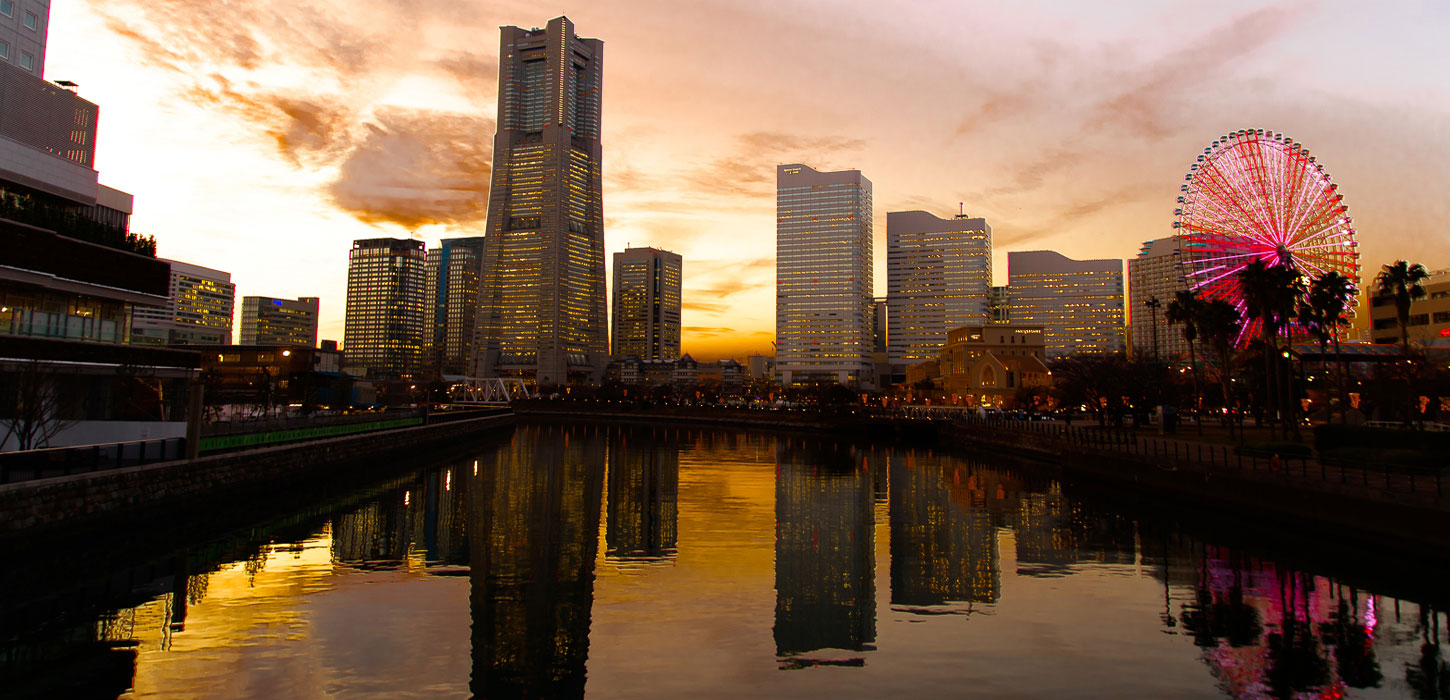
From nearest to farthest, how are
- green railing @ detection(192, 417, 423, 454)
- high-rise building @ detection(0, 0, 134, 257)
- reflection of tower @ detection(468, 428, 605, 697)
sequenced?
reflection of tower @ detection(468, 428, 605, 697), green railing @ detection(192, 417, 423, 454), high-rise building @ detection(0, 0, 134, 257)

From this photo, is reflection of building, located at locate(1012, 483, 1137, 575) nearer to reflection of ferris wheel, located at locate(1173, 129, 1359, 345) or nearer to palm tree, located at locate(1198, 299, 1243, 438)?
palm tree, located at locate(1198, 299, 1243, 438)

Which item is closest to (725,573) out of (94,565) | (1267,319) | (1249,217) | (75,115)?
(94,565)

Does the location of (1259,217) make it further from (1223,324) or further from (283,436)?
(283,436)

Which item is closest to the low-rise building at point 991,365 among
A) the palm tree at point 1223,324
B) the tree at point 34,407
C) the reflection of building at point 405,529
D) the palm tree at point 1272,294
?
the palm tree at point 1223,324

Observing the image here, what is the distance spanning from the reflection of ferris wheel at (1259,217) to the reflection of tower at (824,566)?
41347 millimetres

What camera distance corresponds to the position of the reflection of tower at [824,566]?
18859 millimetres

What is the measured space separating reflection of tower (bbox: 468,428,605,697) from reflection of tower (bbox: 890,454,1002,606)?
30.6 feet

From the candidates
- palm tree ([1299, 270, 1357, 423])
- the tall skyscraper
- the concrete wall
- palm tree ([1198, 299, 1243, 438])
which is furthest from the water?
the tall skyscraper

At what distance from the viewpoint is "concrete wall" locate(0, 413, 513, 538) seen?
959 inches

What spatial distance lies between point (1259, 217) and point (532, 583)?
2818 inches

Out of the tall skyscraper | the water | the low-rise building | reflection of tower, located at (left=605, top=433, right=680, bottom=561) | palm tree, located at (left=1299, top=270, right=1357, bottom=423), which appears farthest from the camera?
the low-rise building

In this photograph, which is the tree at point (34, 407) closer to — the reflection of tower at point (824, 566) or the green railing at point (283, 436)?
the green railing at point (283, 436)

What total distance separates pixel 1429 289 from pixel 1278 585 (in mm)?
113275

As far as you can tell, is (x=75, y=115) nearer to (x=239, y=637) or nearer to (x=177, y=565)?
(x=177, y=565)
